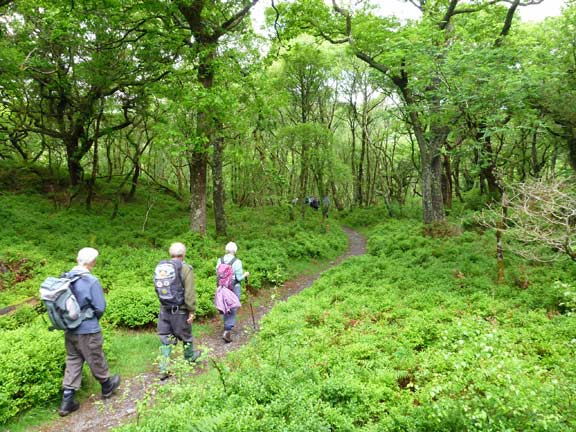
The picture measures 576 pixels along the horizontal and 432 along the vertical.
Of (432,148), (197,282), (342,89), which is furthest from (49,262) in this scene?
(342,89)

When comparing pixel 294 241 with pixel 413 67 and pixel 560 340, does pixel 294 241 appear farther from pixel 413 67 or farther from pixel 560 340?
pixel 560 340

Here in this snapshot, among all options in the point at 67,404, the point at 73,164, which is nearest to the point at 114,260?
the point at 67,404

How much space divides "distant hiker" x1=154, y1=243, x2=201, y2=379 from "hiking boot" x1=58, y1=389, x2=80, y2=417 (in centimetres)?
138

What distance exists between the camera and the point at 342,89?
30.7 m

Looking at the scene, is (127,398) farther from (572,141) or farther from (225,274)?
(572,141)

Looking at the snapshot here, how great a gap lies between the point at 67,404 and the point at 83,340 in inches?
37.3

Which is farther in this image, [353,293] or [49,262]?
[49,262]

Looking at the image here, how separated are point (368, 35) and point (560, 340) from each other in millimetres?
12345

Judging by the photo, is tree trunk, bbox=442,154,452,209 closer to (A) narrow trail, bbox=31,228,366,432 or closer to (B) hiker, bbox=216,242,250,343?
(A) narrow trail, bbox=31,228,366,432

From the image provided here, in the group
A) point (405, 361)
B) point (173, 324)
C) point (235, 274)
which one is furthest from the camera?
point (235, 274)

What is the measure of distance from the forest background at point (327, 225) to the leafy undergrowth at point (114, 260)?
6 centimetres

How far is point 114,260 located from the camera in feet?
37.8

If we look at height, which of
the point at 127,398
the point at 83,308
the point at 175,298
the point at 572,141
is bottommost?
the point at 127,398

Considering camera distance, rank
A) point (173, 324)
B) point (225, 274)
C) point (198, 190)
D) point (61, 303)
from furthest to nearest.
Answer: point (198, 190), point (225, 274), point (173, 324), point (61, 303)
